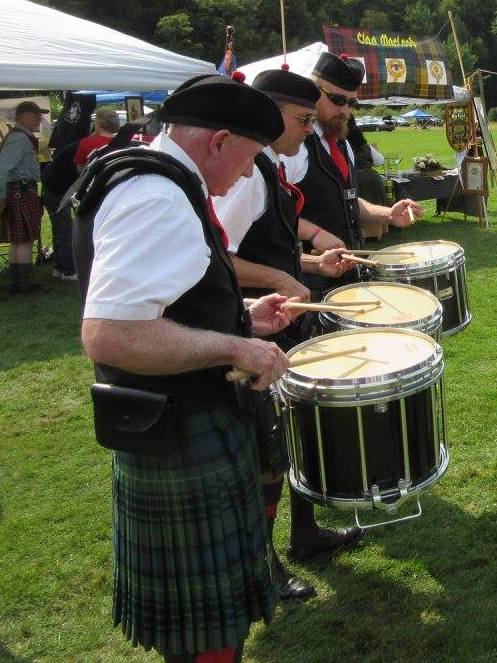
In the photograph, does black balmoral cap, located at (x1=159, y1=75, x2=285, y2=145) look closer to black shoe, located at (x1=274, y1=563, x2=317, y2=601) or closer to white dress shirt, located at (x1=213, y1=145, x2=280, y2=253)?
white dress shirt, located at (x1=213, y1=145, x2=280, y2=253)

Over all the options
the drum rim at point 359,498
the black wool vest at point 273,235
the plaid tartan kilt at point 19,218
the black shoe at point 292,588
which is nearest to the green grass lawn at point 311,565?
the black shoe at point 292,588

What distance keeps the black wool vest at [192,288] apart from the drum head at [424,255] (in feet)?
4.80

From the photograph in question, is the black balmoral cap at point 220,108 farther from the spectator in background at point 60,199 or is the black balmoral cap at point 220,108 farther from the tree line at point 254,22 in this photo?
the tree line at point 254,22

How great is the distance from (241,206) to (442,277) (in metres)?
1.04

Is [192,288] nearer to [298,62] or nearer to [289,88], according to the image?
[289,88]

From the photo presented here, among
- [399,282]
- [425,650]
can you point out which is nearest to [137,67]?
[399,282]

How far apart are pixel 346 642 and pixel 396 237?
7.51 meters

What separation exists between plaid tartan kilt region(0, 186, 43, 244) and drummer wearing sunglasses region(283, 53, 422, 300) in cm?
503

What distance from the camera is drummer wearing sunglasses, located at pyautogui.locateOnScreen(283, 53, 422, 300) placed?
2.96 meters

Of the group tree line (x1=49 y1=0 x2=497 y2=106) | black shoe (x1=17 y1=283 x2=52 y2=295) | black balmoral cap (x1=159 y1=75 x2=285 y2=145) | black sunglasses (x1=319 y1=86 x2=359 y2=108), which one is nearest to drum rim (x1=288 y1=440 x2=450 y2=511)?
black balmoral cap (x1=159 y1=75 x2=285 y2=145)

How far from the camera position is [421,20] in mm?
65812

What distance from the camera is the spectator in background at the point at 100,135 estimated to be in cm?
732

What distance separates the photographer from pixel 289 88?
2463 millimetres

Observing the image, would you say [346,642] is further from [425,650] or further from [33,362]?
[33,362]
